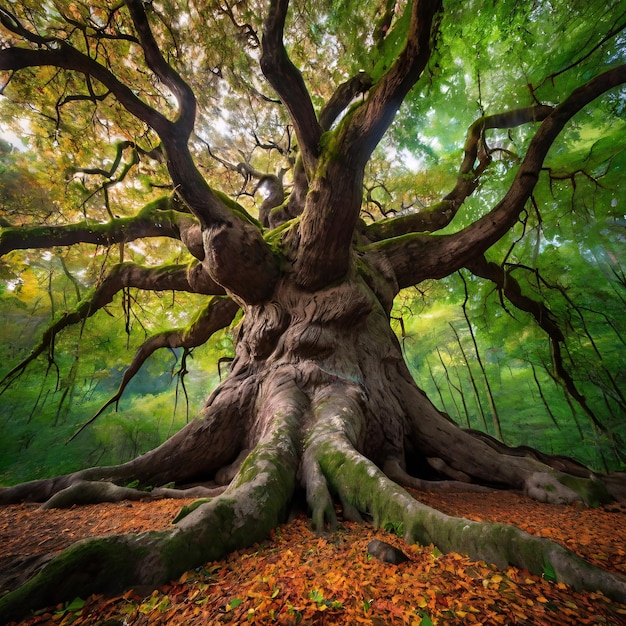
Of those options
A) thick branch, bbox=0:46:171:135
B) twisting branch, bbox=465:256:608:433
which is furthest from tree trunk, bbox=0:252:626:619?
thick branch, bbox=0:46:171:135

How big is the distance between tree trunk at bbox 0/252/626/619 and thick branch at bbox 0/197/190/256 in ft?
6.33

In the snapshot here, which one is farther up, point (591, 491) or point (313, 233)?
point (313, 233)

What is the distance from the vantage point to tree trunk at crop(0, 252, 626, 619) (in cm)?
123

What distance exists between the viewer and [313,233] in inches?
149

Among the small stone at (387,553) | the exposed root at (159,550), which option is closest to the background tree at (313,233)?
the exposed root at (159,550)

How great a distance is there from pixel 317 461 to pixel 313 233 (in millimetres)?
2613

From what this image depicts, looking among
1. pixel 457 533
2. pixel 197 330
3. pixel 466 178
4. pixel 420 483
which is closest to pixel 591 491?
pixel 420 483

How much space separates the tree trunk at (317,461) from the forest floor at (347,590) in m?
0.08

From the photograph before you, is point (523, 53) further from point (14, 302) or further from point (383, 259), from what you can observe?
point (14, 302)

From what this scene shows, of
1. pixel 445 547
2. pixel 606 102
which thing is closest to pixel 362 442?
pixel 445 547

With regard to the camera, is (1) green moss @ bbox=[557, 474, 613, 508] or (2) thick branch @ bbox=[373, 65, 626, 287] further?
(2) thick branch @ bbox=[373, 65, 626, 287]

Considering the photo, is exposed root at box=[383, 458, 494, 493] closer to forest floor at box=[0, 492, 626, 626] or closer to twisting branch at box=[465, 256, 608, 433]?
forest floor at box=[0, 492, 626, 626]

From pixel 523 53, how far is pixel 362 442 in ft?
19.0

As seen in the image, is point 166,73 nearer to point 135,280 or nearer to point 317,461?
point 135,280
